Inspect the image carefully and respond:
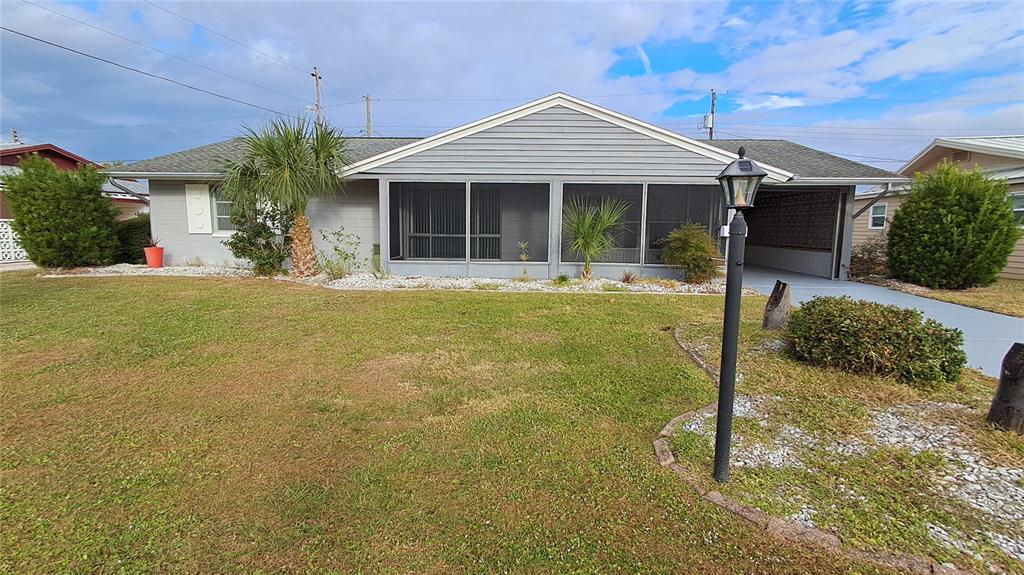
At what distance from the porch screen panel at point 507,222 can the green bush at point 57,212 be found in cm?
851

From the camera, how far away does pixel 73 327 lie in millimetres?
Answer: 5914

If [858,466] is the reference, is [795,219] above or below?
above

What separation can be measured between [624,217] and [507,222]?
9.79 feet

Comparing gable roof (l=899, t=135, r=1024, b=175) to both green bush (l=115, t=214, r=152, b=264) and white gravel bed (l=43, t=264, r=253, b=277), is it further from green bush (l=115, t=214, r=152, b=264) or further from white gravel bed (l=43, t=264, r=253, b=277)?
green bush (l=115, t=214, r=152, b=264)

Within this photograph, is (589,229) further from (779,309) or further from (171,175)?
(171,175)

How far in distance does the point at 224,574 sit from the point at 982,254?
12.2 m

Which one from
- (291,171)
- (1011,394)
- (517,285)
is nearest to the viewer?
(1011,394)

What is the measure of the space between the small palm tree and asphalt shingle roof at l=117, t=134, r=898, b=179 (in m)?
4.21

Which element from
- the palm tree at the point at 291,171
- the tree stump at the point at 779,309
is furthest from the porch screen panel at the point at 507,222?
the tree stump at the point at 779,309

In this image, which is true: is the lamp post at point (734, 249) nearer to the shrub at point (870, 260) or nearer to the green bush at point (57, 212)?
the shrub at point (870, 260)

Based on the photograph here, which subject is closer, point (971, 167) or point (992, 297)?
point (992, 297)

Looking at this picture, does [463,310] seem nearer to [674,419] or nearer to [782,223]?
[674,419]

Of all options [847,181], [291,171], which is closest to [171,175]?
[291,171]

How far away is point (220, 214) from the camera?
1171 centimetres
